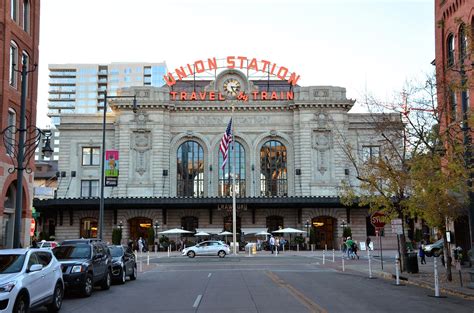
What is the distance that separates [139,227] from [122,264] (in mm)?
45390

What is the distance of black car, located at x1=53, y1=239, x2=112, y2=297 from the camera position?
17.4 meters

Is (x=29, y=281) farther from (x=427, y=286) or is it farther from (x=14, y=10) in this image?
(x=14, y=10)

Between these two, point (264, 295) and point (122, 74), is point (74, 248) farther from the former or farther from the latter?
point (122, 74)

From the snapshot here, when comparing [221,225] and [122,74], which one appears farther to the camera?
[122,74]

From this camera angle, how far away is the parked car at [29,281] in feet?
37.0

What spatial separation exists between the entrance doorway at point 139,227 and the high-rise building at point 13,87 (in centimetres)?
3552

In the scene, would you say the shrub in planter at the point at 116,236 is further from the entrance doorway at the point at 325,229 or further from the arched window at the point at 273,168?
the entrance doorway at the point at 325,229

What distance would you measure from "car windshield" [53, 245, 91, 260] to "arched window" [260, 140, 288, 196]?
50466mm

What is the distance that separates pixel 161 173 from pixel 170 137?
475 cm

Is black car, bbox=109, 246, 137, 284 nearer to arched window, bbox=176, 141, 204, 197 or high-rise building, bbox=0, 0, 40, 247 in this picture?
high-rise building, bbox=0, 0, 40, 247

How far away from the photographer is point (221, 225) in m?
66.4

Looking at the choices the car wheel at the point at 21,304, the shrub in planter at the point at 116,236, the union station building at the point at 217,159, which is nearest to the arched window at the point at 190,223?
the union station building at the point at 217,159

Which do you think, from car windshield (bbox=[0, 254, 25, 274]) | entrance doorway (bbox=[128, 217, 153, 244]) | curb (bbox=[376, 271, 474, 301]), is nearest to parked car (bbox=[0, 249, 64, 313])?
car windshield (bbox=[0, 254, 25, 274])

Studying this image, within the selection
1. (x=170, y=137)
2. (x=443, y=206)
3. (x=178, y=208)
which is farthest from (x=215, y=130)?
(x=443, y=206)
